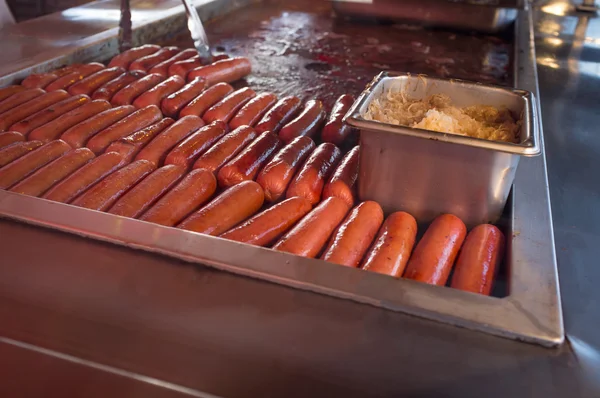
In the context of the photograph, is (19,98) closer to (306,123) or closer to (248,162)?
(248,162)

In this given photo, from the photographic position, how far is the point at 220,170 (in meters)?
3.06

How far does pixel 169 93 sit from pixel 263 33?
267 cm

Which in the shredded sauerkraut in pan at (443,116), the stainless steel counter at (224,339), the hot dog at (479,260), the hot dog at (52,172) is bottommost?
the hot dog at (479,260)

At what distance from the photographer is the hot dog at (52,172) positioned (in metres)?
2.70

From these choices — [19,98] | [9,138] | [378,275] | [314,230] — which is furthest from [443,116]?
[19,98]

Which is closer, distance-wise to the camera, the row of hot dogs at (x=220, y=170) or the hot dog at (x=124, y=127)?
the row of hot dogs at (x=220, y=170)

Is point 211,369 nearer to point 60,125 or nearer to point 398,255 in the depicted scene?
point 398,255

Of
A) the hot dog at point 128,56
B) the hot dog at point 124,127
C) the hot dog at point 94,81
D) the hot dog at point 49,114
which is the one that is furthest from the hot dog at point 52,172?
the hot dog at point 128,56

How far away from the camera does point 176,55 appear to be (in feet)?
16.3

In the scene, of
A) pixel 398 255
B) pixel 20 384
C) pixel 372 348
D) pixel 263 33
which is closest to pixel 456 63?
pixel 263 33

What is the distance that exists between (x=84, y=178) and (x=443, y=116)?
6.75 ft

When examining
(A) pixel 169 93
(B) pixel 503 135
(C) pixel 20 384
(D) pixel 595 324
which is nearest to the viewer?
(C) pixel 20 384

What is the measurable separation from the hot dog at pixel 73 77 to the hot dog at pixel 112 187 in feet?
5.32

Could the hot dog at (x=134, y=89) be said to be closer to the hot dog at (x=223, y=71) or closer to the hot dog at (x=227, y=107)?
the hot dog at (x=223, y=71)
